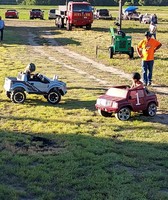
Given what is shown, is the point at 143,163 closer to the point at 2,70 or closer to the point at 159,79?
the point at 159,79

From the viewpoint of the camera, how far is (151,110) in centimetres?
1091

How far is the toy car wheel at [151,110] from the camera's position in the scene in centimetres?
1084

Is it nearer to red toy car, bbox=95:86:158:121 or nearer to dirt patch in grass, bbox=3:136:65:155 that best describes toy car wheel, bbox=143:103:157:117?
red toy car, bbox=95:86:158:121

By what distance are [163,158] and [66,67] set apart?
37.7 ft

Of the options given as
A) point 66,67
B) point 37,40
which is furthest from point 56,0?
point 66,67

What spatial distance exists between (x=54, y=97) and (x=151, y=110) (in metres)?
2.58

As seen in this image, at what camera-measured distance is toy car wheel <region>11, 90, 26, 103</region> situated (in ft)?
39.6

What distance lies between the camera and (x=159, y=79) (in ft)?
53.4

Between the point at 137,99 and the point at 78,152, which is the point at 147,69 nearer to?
the point at 137,99

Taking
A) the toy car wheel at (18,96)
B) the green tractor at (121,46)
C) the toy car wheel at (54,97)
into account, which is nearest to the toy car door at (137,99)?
the toy car wheel at (54,97)

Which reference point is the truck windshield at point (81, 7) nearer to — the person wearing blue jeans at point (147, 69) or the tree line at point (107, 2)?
the person wearing blue jeans at point (147, 69)

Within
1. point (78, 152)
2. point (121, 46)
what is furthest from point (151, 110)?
point (121, 46)

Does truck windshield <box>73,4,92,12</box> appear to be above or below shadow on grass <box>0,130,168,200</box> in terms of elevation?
above

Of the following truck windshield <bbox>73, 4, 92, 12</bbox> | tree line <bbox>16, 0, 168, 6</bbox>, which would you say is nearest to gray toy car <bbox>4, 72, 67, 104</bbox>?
truck windshield <bbox>73, 4, 92, 12</bbox>
